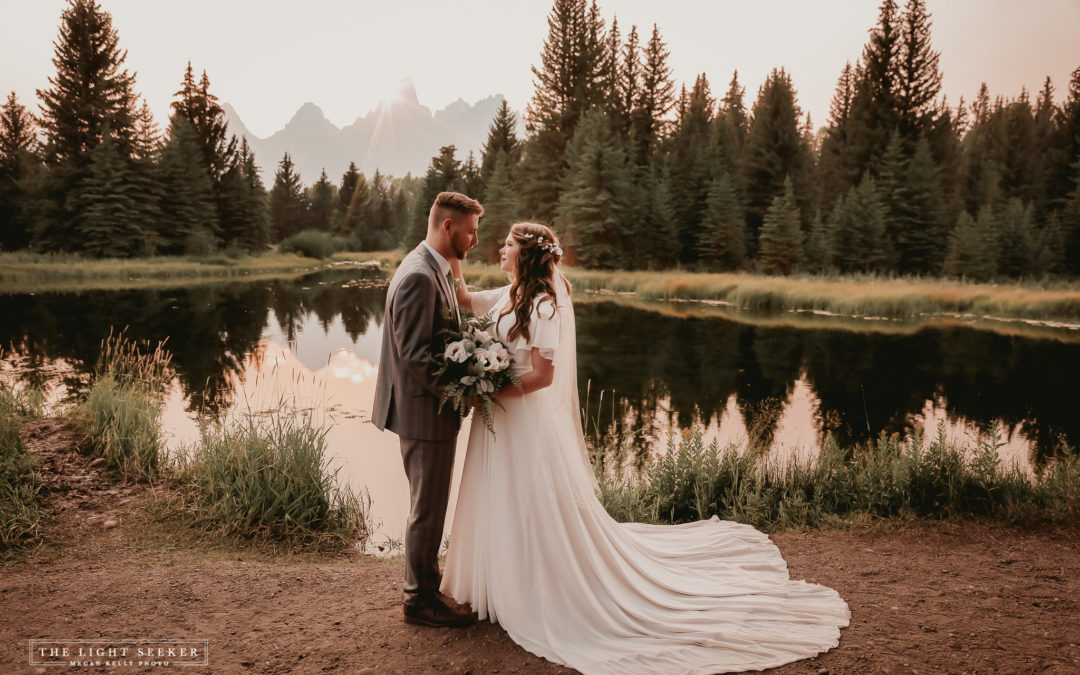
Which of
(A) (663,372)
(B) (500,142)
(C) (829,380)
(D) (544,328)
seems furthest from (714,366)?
(B) (500,142)

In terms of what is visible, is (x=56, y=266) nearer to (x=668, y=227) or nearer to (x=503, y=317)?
(x=668, y=227)

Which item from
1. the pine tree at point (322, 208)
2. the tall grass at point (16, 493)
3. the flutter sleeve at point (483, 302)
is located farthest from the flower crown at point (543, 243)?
the pine tree at point (322, 208)

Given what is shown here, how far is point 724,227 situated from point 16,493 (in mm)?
39426

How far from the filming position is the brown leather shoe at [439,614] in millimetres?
3805

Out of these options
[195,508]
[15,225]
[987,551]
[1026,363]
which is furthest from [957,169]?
[15,225]

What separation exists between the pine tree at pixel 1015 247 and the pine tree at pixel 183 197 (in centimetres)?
4873

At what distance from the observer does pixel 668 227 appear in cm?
4231

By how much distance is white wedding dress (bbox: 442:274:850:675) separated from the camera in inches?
142

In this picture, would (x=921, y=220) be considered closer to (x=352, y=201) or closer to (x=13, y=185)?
(x=13, y=185)

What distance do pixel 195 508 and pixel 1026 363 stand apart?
18.3 metres

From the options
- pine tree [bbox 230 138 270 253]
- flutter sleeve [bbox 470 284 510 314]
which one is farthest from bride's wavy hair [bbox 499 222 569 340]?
pine tree [bbox 230 138 270 253]

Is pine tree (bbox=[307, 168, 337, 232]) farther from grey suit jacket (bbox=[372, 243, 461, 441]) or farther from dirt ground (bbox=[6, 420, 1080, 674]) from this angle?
grey suit jacket (bbox=[372, 243, 461, 441])

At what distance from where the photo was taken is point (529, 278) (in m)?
3.80

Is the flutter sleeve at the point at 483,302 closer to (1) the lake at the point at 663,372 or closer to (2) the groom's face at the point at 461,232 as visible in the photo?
(2) the groom's face at the point at 461,232
